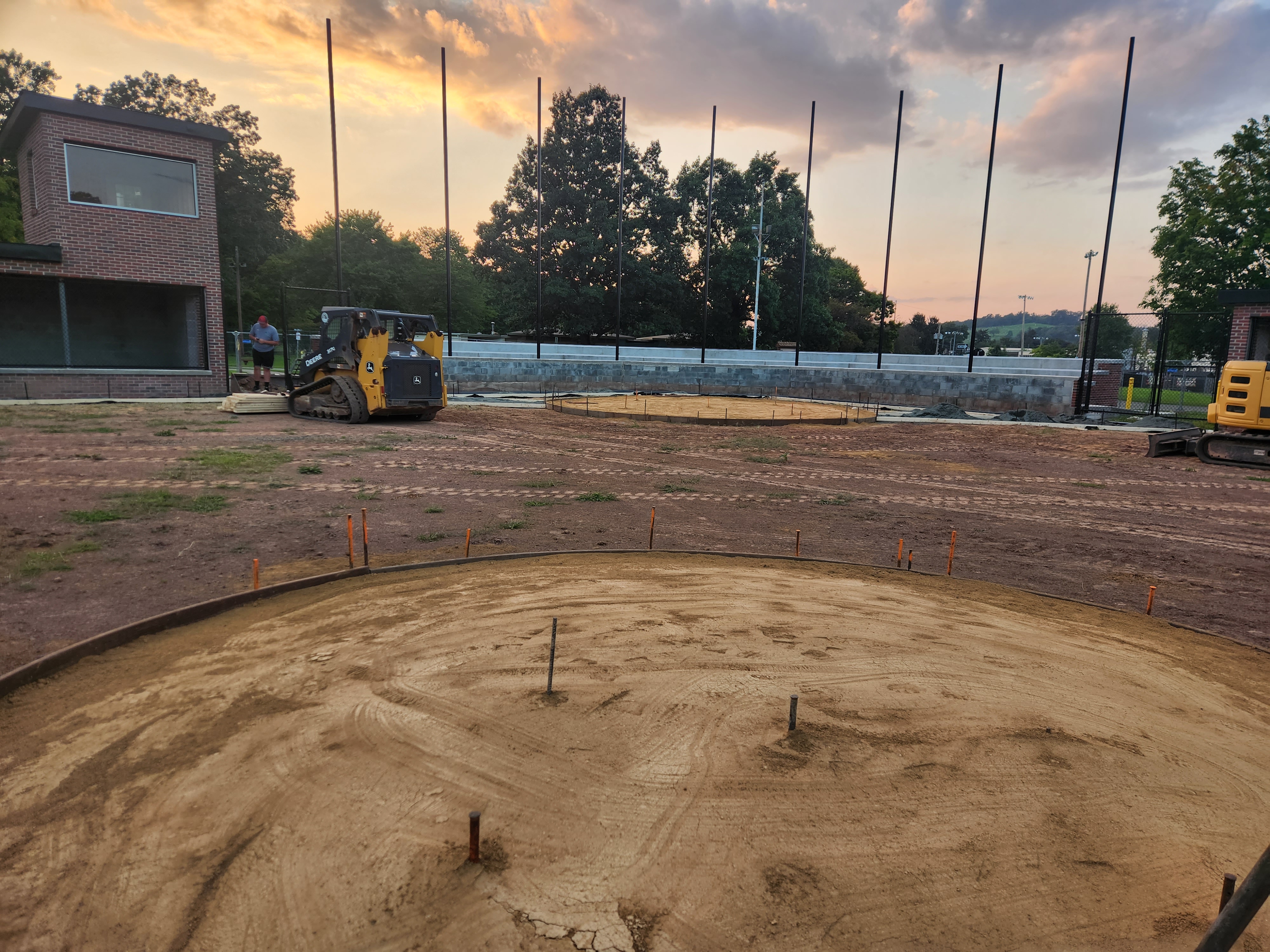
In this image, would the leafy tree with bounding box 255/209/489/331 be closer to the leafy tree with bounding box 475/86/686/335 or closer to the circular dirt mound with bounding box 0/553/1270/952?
the leafy tree with bounding box 475/86/686/335

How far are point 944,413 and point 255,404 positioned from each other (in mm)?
22575

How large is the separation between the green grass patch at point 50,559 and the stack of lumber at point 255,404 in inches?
453

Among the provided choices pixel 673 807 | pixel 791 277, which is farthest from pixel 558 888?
pixel 791 277

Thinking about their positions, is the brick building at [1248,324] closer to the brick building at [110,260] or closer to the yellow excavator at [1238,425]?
the yellow excavator at [1238,425]

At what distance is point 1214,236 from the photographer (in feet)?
116

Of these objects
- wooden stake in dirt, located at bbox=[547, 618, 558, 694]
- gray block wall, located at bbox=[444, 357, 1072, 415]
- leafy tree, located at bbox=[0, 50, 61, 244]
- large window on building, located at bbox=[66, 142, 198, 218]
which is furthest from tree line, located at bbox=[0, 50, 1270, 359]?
wooden stake in dirt, located at bbox=[547, 618, 558, 694]

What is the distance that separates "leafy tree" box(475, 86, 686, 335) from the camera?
4484 cm

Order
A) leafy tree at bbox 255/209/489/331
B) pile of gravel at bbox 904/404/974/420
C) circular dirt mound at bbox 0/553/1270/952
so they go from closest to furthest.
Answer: circular dirt mound at bbox 0/553/1270/952, pile of gravel at bbox 904/404/974/420, leafy tree at bbox 255/209/489/331

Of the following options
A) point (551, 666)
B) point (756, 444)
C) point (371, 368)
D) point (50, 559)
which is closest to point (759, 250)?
point (756, 444)

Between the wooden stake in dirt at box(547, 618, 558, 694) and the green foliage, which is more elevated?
the green foliage

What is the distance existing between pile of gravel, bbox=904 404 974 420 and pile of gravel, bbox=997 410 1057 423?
123 cm

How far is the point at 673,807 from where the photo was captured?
12.1ft

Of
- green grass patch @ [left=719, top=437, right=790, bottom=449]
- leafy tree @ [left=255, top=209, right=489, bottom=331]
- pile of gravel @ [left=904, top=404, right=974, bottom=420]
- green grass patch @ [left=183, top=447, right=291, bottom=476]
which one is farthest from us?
leafy tree @ [left=255, top=209, right=489, bottom=331]

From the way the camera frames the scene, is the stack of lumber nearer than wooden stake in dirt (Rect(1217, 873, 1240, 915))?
No
